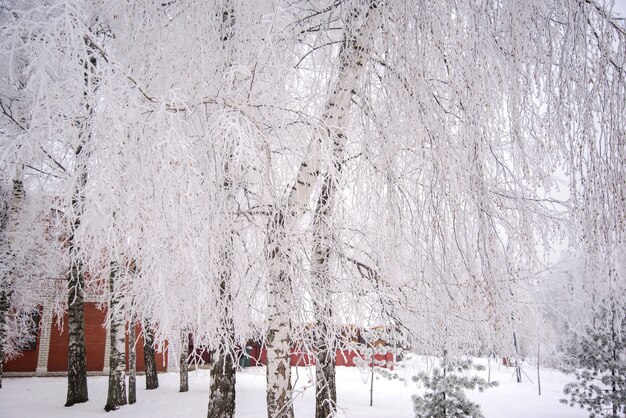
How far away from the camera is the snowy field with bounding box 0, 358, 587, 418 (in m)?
10.8

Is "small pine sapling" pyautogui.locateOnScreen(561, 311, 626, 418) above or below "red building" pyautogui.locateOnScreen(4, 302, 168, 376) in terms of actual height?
above

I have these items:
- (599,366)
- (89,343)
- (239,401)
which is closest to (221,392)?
(239,401)

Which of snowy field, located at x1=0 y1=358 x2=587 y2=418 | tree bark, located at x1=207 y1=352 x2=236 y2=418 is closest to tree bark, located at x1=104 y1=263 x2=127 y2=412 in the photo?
snowy field, located at x1=0 y1=358 x2=587 y2=418

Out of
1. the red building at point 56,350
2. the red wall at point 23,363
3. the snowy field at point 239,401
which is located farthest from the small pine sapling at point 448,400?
the red wall at point 23,363

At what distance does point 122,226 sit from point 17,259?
428 inches

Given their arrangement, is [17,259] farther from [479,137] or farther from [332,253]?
[479,137]

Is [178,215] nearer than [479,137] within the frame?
No

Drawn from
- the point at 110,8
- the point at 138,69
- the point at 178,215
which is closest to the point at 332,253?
the point at 178,215

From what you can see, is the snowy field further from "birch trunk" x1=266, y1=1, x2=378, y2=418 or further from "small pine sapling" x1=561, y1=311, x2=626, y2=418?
"birch trunk" x1=266, y1=1, x2=378, y2=418

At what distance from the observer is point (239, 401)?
13.4 metres

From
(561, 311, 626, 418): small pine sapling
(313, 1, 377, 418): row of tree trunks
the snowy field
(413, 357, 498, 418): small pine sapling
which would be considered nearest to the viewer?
(313, 1, 377, 418): row of tree trunks

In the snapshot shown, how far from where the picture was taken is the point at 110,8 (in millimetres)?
4172

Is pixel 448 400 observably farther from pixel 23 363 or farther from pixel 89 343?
pixel 23 363

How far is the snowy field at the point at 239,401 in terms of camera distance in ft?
35.6
